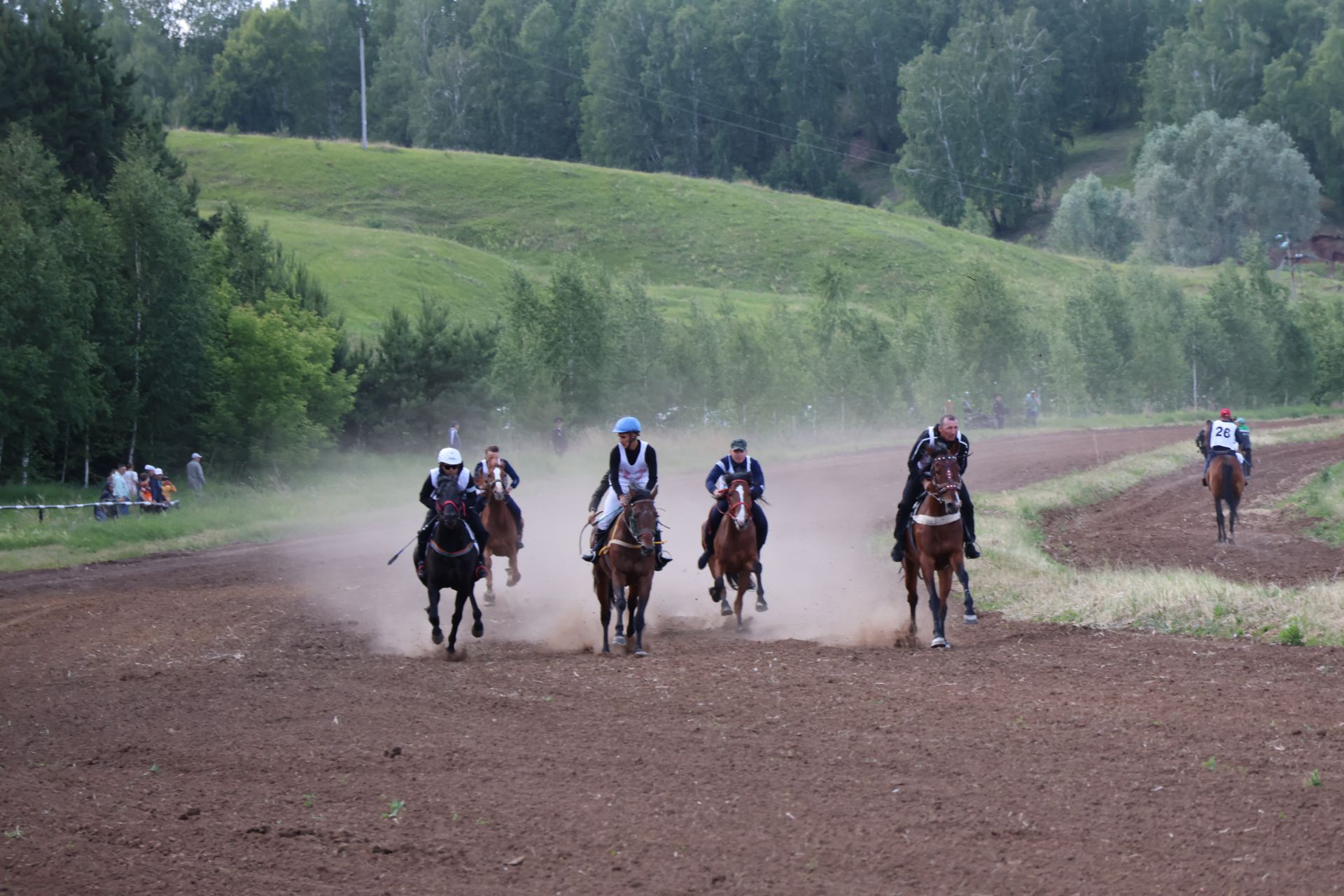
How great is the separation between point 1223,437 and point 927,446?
12876mm

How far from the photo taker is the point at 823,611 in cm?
1794

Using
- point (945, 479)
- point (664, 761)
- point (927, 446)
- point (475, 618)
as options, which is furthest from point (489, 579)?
point (664, 761)

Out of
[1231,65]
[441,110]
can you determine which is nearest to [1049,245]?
[1231,65]

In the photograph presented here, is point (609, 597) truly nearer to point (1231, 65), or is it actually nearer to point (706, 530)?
point (706, 530)

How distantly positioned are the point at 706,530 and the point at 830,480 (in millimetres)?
A: 20619

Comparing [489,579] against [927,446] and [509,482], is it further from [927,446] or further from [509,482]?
[927,446]

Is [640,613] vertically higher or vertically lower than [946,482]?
lower

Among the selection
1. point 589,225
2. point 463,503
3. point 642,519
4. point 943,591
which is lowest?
point 943,591

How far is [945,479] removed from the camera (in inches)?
559

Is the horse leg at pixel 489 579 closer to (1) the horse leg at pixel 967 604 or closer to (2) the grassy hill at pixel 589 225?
(1) the horse leg at pixel 967 604

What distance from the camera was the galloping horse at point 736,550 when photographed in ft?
53.8

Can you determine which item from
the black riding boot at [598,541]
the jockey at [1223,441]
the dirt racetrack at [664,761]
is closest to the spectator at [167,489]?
the dirt racetrack at [664,761]

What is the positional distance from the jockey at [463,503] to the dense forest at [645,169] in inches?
698

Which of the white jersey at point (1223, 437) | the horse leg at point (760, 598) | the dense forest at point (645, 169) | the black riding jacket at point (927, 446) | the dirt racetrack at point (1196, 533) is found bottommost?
the dirt racetrack at point (1196, 533)
